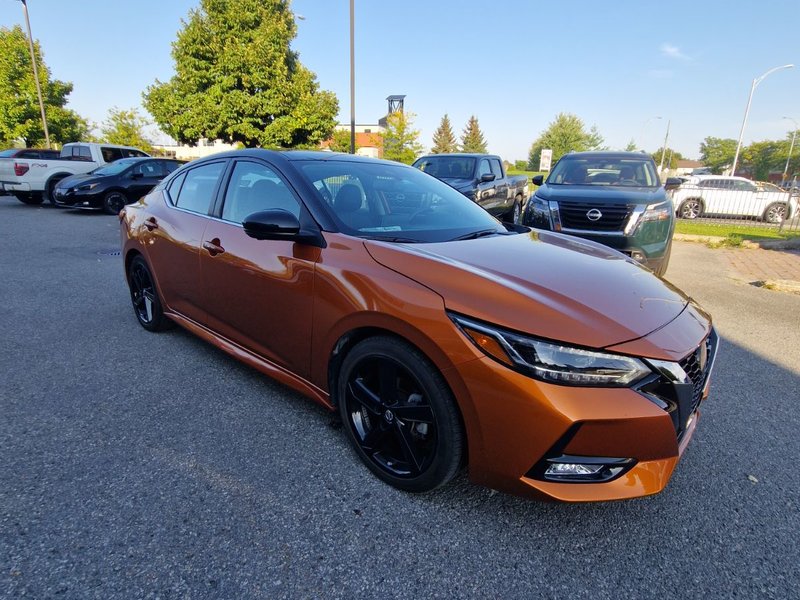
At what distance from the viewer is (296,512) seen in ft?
6.40

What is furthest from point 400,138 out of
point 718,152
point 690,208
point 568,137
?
point 718,152

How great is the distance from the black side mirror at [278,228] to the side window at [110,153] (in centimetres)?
1471

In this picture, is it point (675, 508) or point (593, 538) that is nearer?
point (593, 538)

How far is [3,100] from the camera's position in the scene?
25.1 metres

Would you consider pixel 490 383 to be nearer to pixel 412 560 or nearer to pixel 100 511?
pixel 412 560

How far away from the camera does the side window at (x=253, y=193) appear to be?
8.54 ft

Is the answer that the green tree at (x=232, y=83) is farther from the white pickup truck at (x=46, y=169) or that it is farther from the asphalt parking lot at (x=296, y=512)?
the asphalt parking lot at (x=296, y=512)

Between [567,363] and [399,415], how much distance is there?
0.78 metres

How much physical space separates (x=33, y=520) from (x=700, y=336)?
2880 mm

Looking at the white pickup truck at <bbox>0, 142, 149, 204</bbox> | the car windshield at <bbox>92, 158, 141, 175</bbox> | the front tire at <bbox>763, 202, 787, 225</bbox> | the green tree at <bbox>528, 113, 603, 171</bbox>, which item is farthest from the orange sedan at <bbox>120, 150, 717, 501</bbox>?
the green tree at <bbox>528, 113, 603, 171</bbox>

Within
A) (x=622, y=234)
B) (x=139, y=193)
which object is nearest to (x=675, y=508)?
(x=622, y=234)

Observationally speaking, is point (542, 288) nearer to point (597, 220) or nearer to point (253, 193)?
point (253, 193)

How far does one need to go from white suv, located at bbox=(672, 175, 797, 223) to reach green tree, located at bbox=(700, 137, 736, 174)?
257 feet

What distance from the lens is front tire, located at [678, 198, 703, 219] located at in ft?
53.5
